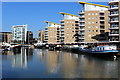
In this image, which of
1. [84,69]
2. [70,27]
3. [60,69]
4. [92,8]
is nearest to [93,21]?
[92,8]

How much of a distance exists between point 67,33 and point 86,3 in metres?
23.7

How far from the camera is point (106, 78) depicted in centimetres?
1759

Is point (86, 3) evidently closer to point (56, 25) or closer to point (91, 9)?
point (91, 9)

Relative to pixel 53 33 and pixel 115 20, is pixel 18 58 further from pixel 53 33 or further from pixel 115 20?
pixel 53 33

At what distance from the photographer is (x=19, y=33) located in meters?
166

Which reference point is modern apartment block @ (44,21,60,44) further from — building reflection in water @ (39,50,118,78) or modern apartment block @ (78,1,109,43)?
building reflection in water @ (39,50,118,78)

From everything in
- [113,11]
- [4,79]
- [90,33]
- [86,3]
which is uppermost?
[86,3]

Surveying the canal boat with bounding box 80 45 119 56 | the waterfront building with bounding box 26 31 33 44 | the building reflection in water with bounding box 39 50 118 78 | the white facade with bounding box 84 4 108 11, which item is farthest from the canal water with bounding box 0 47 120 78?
the waterfront building with bounding box 26 31 33 44

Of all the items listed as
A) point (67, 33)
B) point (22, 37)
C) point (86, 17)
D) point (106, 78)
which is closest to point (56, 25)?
point (67, 33)

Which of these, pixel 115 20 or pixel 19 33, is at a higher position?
pixel 115 20

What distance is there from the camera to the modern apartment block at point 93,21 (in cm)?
7475

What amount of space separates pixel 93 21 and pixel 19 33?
10185 centimetres

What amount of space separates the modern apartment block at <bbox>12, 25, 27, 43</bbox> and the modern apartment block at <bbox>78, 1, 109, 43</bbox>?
313 feet

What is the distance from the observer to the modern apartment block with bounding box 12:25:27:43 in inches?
6412
